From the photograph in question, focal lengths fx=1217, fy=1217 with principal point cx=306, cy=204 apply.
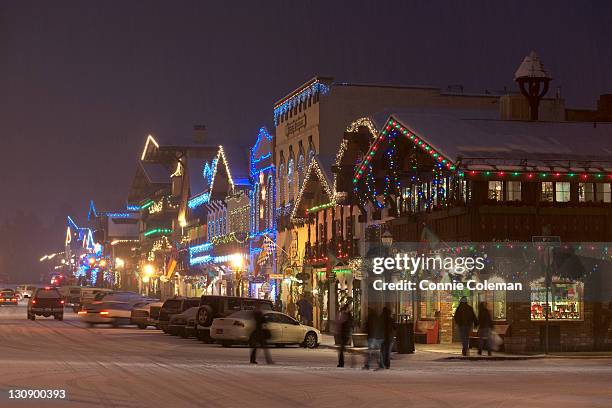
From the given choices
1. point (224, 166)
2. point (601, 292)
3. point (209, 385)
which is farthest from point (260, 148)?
point (209, 385)

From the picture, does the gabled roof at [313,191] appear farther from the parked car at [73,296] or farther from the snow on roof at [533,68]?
the parked car at [73,296]

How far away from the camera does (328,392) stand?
22.3 m

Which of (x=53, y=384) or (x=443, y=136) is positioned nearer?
(x=53, y=384)

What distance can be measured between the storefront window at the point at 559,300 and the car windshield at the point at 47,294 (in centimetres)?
3208

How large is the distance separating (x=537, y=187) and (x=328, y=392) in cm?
2117

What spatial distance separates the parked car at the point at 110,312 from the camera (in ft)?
186

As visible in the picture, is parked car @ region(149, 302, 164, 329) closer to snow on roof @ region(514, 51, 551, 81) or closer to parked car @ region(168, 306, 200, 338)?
parked car @ region(168, 306, 200, 338)

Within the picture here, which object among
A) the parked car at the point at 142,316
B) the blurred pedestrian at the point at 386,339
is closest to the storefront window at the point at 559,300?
the blurred pedestrian at the point at 386,339

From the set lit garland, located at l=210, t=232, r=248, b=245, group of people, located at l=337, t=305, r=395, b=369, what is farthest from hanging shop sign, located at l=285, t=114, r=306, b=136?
group of people, located at l=337, t=305, r=395, b=369

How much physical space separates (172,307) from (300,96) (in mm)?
19637

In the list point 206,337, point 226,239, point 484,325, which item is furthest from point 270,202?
point 484,325

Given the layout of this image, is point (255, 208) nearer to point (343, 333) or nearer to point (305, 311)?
point (305, 311)

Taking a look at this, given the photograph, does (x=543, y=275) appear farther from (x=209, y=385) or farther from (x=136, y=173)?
(x=136, y=173)

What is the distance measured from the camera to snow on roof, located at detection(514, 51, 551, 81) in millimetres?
50372
